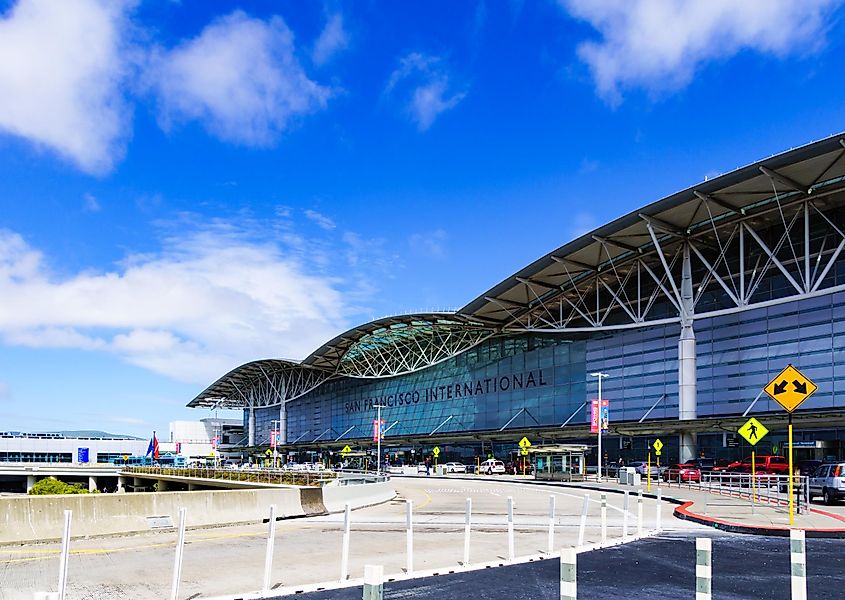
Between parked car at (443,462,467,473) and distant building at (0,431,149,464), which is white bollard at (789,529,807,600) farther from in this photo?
distant building at (0,431,149,464)

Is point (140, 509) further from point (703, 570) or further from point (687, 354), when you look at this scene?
point (687, 354)

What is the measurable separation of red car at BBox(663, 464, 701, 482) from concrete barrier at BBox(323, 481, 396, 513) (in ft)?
70.4

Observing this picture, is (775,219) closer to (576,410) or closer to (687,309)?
(687,309)

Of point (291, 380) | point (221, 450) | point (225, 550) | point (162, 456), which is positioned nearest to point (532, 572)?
point (225, 550)

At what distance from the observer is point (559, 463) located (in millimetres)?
58438

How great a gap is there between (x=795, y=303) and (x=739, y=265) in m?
4.55

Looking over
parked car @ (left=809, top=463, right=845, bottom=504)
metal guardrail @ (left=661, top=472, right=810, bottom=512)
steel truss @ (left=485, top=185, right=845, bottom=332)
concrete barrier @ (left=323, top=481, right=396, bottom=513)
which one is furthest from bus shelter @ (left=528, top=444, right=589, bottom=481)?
parked car @ (left=809, top=463, right=845, bottom=504)

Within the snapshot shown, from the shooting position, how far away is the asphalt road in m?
10.5

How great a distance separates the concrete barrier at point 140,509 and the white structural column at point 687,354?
4010 centimetres

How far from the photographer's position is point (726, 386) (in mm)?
58906

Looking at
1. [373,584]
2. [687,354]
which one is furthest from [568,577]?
[687,354]

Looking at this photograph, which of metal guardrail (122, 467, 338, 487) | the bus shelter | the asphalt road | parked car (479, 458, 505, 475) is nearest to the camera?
the asphalt road

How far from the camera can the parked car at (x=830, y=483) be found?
29.5m

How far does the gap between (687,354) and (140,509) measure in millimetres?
48351
